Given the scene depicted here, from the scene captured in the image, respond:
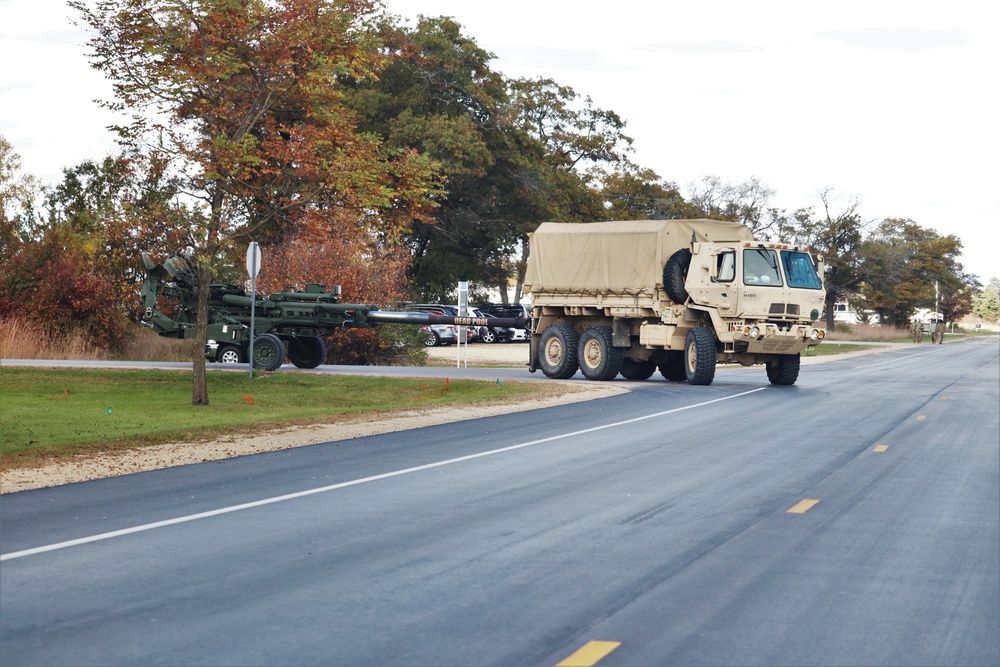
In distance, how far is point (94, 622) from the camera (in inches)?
261

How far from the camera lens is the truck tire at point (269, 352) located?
101ft

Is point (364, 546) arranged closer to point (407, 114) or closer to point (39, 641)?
point (39, 641)

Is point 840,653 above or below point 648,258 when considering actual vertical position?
below

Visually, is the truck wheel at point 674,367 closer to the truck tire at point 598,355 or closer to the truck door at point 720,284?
the truck tire at point 598,355

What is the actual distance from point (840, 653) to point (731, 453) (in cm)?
896

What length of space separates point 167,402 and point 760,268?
13.2 m

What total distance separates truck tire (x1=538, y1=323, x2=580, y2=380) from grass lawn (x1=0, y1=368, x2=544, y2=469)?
3320 millimetres

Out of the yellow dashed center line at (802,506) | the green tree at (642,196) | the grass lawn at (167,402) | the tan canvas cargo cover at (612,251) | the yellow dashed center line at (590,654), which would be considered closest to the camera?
the yellow dashed center line at (590,654)

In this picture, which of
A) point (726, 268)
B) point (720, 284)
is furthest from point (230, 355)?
point (726, 268)

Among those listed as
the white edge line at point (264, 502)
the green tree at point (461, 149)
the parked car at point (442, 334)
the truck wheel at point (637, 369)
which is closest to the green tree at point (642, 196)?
the green tree at point (461, 149)

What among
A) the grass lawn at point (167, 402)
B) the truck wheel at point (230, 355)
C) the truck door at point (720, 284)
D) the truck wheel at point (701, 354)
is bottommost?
the grass lawn at point (167, 402)

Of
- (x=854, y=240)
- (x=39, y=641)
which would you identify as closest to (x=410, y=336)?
(x=39, y=641)

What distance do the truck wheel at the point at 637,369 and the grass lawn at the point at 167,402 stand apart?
5.02 m

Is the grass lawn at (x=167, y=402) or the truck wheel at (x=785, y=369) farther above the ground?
the truck wheel at (x=785, y=369)
